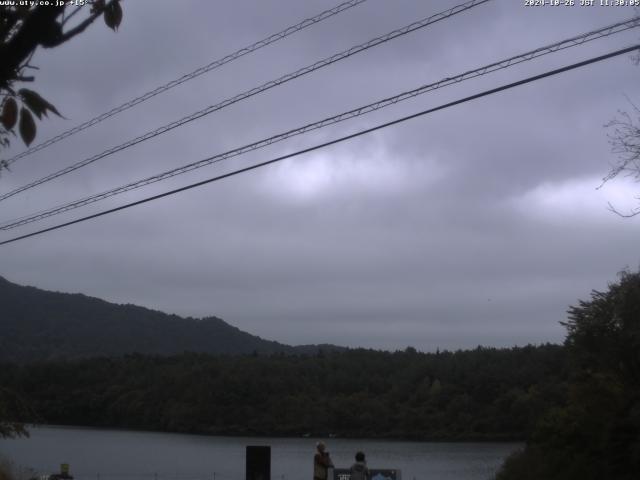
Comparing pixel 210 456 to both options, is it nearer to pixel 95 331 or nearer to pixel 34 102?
pixel 34 102

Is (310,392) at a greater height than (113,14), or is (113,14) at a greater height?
(310,392)

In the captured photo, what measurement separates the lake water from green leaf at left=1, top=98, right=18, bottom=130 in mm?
26639

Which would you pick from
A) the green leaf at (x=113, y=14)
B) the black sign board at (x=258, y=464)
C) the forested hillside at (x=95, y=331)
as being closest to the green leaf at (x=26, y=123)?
the green leaf at (x=113, y=14)

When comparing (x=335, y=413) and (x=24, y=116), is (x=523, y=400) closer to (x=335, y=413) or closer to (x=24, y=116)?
(x=335, y=413)

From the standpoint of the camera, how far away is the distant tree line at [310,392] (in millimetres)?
→ 45750

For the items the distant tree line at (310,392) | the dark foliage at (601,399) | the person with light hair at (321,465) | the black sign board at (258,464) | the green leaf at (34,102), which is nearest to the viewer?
the green leaf at (34,102)

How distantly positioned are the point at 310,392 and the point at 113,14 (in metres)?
55.4

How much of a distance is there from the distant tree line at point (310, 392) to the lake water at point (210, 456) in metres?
2.22

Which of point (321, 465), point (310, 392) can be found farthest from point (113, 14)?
point (310, 392)

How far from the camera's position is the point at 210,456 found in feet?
138

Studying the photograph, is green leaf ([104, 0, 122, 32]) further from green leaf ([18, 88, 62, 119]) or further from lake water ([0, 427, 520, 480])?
lake water ([0, 427, 520, 480])

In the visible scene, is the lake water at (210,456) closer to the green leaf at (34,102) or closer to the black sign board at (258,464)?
the black sign board at (258,464)

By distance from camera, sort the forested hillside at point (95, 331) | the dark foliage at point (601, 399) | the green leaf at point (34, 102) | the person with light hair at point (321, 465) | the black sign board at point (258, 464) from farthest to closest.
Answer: the forested hillside at point (95, 331)
the black sign board at point (258, 464)
the dark foliage at point (601, 399)
the person with light hair at point (321, 465)
the green leaf at point (34, 102)

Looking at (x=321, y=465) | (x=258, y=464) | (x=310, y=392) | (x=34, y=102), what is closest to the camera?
(x=34, y=102)
